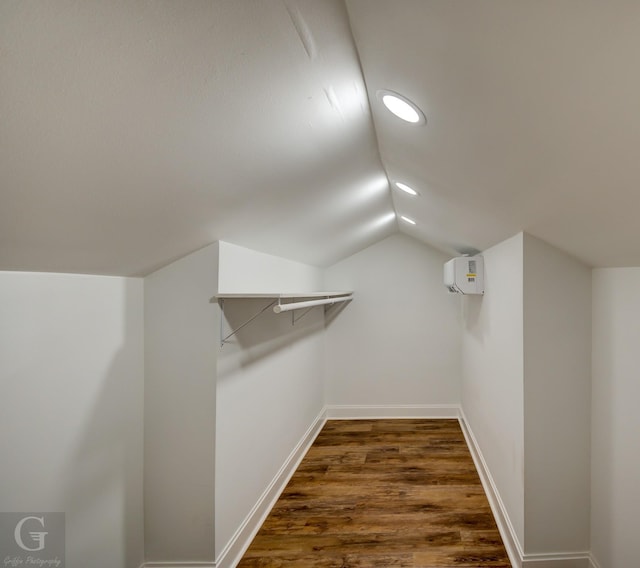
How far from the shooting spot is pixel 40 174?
3.38 feet

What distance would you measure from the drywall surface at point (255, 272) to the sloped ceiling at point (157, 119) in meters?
0.28

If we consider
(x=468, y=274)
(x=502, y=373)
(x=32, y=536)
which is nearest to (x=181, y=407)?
(x=32, y=536)

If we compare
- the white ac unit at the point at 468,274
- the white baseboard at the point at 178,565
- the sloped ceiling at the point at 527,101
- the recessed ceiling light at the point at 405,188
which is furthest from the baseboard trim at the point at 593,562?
the recessed ceiling light at the point at 405,188

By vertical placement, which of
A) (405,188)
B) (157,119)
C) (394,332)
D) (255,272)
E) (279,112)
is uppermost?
(405,188)

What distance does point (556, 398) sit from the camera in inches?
87.7

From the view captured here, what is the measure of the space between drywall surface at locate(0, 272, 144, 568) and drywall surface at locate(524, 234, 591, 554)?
213cm

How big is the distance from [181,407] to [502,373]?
2.06m

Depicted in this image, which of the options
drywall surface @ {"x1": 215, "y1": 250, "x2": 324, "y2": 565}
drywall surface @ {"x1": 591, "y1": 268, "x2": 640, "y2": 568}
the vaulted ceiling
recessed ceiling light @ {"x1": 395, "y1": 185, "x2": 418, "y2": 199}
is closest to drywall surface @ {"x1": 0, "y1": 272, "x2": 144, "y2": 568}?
the vaulted ceiling

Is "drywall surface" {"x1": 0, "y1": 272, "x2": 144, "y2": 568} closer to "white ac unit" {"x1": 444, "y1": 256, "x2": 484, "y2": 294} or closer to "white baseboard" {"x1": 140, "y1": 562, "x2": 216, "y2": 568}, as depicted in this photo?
"white baseboard" {"x1": 140, "y1": 562, "x2": 216, "y2": 568}

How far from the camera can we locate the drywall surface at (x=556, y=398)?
2.21 metres

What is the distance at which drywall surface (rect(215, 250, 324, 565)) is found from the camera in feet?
7.29

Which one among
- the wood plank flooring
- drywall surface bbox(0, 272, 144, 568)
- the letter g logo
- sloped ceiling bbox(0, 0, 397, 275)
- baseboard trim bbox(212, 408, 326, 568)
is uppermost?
sloped ceiling bbox(0, 0, 397, 275)

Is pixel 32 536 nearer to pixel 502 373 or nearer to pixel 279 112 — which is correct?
pixel 279 112

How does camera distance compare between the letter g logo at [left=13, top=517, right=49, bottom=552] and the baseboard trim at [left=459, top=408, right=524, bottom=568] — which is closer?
the letter g logo at [left=13, top=517, right=49, bottom=552]
